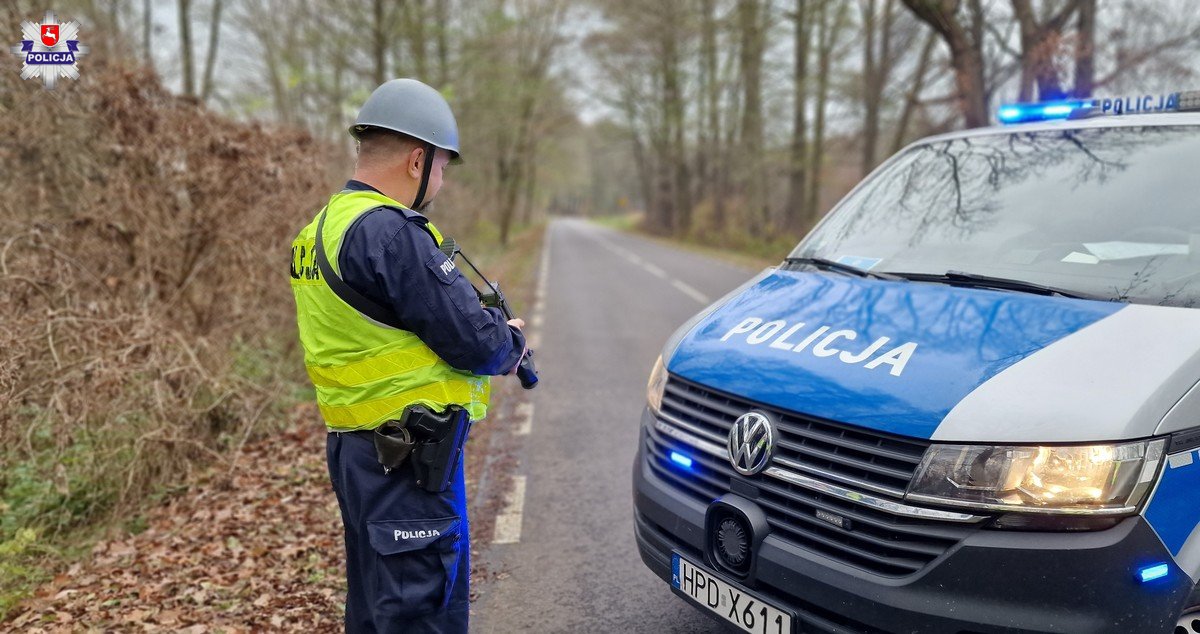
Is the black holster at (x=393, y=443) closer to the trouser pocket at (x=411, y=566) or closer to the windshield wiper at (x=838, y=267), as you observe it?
the trouser pocket at (x=411, y=566)

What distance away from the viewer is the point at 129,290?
6.02 m

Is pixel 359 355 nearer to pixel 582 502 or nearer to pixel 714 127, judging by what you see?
pixel 582 502

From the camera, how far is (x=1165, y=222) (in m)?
2.70

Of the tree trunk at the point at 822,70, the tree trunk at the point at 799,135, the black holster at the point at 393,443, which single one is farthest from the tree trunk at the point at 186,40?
the black holster at the point at 393,443

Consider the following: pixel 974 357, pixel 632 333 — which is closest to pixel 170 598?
pixel 974 357

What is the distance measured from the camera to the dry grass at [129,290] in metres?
4.39

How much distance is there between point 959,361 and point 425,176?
174cm

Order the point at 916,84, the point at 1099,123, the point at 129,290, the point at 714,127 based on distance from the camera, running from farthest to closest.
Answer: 1. the point at 714,127
2. the point at 916,84
3. the point at 129,290
4. the point at 1099,123

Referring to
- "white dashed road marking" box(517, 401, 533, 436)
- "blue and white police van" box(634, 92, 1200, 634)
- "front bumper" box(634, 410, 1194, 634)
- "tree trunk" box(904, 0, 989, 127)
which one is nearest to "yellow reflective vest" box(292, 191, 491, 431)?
"blue and white police van" box(634, 92, 1200, 634)

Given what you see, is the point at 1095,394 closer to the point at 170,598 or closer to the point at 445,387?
the point at 445,387

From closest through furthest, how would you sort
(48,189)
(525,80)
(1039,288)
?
(1039,288) → (48,189) → (525,80)

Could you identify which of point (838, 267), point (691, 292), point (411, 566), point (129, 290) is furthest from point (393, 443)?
point (691, 292)

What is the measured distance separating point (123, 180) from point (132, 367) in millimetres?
2008

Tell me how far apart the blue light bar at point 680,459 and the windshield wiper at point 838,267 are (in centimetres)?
106
